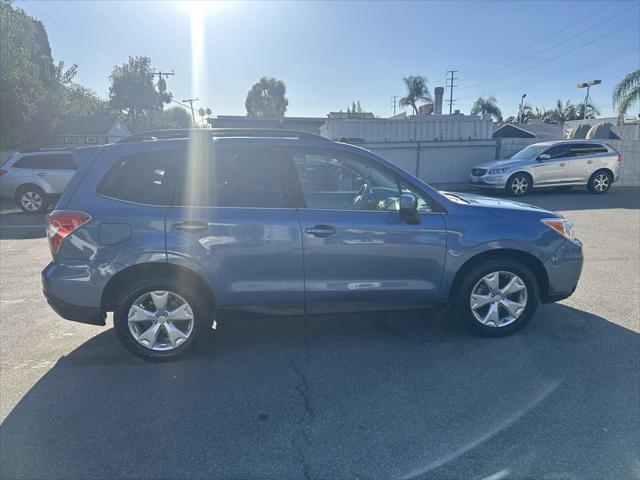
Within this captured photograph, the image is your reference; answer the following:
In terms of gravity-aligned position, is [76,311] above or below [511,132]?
below

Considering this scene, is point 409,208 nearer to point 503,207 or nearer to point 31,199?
point 503,207

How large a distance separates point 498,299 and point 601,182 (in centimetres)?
1275

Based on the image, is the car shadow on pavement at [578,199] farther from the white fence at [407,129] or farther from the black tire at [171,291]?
the black tire at [171,291]

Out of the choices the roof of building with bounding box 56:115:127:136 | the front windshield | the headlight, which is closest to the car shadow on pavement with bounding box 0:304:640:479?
the headlight

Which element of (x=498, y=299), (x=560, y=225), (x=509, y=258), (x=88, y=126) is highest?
(x=88, y=126)

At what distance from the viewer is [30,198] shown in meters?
11.8

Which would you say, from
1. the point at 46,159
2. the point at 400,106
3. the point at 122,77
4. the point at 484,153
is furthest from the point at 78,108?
the point at 484,153

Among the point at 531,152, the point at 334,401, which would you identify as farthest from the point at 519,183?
the point at 334,401

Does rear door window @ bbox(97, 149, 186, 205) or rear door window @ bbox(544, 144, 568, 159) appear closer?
rear door window @ bbox(97, 149, 186, 205)

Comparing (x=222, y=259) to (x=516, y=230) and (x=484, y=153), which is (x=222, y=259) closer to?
(x=516, y=230)

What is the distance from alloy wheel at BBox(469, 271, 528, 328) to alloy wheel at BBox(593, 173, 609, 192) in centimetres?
1243

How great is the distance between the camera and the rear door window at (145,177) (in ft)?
11.2

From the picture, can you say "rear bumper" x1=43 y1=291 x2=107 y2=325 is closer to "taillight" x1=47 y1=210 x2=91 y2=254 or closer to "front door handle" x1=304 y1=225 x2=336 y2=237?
"taillight" x1=47 y1=210 x2=91 y2=254

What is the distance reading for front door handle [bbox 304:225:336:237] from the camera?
11.3 ft
